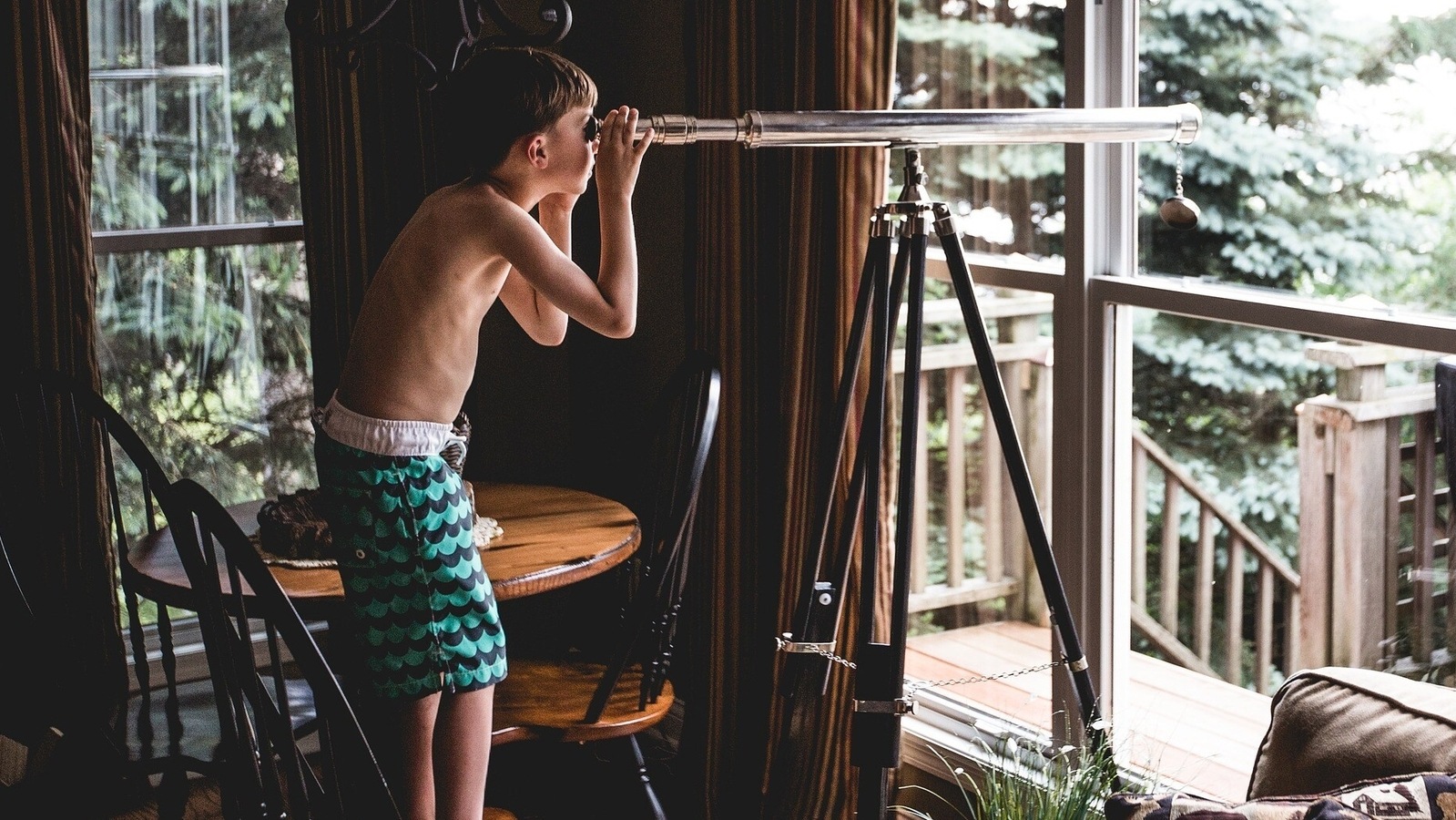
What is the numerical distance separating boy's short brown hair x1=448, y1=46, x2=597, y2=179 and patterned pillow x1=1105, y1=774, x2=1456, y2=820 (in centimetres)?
114

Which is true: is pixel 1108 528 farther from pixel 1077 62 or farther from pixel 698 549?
pixel 698 549

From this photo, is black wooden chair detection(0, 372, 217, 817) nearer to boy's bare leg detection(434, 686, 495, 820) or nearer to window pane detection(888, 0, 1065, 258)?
boy's bare leg detection(434, 686, 495, 820)

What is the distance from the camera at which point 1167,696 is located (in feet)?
7.21

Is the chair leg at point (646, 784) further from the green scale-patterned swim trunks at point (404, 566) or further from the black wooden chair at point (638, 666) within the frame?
the green scale-patterned swim trunks at point (404, 566)

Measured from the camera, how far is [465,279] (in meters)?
1.86

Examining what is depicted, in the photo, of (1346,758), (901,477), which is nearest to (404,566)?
(901,477)

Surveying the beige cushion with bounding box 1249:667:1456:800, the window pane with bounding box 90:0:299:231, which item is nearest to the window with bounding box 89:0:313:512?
the window pane with bounding box 90:0:299:231

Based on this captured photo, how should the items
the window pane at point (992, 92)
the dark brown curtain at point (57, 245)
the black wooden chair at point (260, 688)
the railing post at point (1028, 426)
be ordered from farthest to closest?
the dark brown curtain at point (57, 245) < the railing post at point (1028, 426) < the window pane at point (992, 92) < the black wooden chair at point (260, 688)

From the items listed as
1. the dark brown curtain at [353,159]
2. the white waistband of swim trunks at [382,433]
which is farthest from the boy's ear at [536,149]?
the dark brown curtain at [353,159]

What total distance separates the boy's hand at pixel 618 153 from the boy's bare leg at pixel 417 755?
773 mm

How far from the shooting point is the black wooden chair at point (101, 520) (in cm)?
202

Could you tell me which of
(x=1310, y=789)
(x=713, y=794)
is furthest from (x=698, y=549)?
(x=1310, y=789)

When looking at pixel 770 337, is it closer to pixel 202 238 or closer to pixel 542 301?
pixel 542 301

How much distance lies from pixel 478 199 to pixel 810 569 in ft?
2.23
